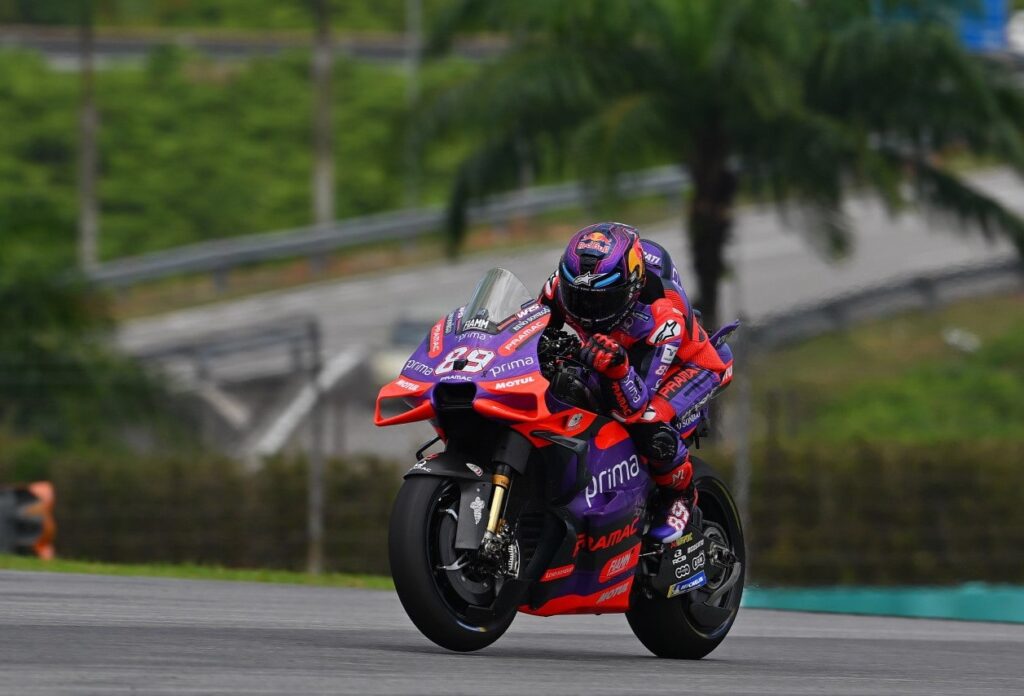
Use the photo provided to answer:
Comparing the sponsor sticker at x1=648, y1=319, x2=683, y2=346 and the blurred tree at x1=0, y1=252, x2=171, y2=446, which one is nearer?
the sponsor sticker at x1=648, y1=319, x2=683, y2=346

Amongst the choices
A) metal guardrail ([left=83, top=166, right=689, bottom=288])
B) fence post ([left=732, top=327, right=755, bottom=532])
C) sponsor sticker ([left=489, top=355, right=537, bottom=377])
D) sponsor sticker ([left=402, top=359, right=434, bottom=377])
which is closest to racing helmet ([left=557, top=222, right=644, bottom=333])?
sponsor sticker ([left=489, top=355, right=537, bottom=377])

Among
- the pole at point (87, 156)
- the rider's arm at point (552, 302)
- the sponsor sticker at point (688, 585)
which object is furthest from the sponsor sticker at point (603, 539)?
the pole at point (87, 156)

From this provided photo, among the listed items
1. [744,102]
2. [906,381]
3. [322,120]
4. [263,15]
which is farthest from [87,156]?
[744,102]

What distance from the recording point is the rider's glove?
24.1 feet

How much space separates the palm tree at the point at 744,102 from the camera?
20.5 meters

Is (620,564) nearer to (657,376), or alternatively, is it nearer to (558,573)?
(558,573)

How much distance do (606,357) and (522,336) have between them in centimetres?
35

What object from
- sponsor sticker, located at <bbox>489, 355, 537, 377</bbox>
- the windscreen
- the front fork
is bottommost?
the front fork

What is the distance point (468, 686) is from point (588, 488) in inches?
69.7

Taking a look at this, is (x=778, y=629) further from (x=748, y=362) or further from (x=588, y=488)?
(x=748, y=362)

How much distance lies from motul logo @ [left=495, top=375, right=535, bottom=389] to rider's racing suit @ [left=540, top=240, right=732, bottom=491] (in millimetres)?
562

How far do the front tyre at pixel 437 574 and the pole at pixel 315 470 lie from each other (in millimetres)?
7927

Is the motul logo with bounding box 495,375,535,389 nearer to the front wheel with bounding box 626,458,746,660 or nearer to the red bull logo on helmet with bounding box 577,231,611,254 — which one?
the red bull logo on helmet with bounding box 577,231,611,254

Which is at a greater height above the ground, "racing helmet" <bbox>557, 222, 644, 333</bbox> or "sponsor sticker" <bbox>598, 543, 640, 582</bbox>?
"racing helmet" <bbox>557, 222, 644, 333</bbox>
